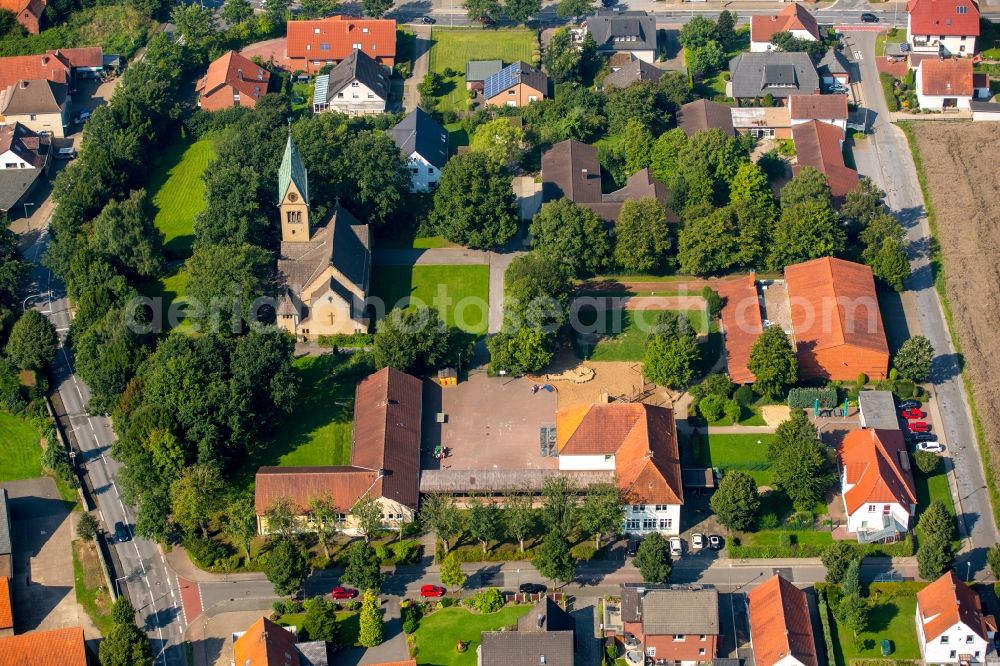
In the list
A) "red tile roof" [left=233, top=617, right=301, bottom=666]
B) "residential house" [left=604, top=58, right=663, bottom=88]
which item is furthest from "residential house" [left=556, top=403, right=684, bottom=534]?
"residential house" [left=604, top=58, right=663, bottom=88]

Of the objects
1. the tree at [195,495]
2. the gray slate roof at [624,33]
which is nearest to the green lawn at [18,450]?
the tree at [195,495]

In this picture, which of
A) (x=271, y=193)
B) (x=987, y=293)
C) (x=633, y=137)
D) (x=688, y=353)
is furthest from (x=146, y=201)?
(x=987, y=293)

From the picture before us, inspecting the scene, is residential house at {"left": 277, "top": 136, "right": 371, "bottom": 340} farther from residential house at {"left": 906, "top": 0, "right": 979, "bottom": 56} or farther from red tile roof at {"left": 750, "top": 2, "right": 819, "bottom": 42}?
residential house at {"left": 906, "top": 0, "right": 979, "bottom": 56}

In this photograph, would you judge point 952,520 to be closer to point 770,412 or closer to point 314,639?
point 770,412

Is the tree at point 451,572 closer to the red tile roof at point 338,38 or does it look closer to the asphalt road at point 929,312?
the asphalt road at point 929,312

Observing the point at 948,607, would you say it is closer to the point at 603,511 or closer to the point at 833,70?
the point at 603,511
